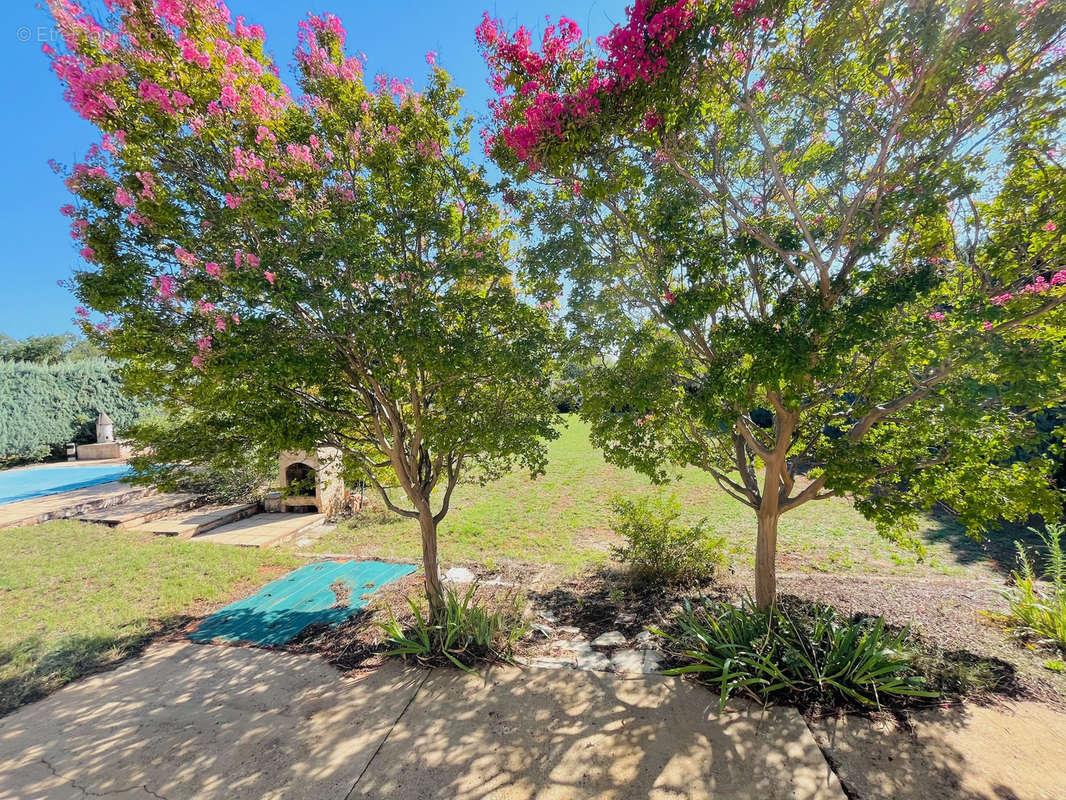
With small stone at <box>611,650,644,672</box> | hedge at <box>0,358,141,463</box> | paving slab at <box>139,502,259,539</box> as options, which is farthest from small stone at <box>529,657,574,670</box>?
hedge at <box>0,358,141,463</box>

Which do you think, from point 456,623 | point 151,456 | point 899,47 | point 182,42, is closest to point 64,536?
point 151,456

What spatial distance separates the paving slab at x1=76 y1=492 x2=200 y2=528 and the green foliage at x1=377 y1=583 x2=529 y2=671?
714 cm

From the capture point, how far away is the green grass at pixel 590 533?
580cm

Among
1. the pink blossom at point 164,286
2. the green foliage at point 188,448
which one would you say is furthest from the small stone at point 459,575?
the pink blossom at point 164,286

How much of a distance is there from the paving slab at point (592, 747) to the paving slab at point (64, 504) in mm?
8248

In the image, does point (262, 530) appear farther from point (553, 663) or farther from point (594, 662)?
point (594, 662)

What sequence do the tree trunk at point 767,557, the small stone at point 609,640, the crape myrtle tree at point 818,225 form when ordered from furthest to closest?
the small stone at point 609,640
the tree trunk at point 767,557
the crape myrtle tree at point 818,225

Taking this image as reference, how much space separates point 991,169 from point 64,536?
12.6m

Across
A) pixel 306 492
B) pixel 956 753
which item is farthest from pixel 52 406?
pixel 956 753

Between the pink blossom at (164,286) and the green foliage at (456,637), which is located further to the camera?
the green foliage at (456,637)

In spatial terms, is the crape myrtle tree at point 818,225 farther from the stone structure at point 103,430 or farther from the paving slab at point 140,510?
the stone structure at point 103,430

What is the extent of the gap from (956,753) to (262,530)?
9.07 m

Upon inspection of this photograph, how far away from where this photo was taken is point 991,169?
2.73m

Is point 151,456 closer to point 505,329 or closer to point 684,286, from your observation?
point 505,329
